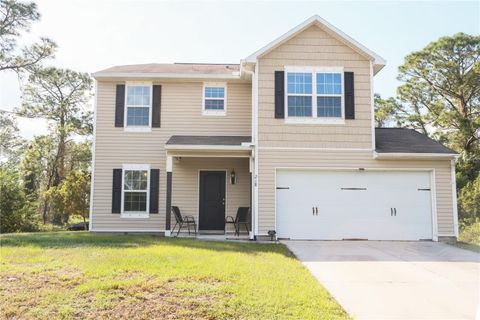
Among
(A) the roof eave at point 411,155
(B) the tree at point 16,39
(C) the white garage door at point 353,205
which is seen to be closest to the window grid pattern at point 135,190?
(C) the white garage door at point 353,205

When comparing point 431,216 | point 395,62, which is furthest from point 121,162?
point 395,62

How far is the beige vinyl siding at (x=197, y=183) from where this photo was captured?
12.3 m

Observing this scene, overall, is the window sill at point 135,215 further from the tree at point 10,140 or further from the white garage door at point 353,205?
the tree at point 10,140

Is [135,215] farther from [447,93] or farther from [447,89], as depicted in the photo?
[447,93]

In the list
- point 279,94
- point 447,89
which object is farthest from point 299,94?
point 447,89

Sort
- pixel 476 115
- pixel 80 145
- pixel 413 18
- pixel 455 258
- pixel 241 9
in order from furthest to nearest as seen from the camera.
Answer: pixel 80 145, pixel 476 115, pixel 413 18, pixel 241 9, pixel 455 258

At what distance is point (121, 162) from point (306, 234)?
638cm

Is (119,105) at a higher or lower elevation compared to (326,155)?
higher

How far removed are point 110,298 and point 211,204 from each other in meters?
7.87

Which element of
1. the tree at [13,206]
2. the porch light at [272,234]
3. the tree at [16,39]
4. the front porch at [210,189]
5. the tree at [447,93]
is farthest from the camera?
the tree at [447,93]

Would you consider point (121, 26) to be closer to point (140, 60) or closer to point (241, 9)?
point (241, 9)

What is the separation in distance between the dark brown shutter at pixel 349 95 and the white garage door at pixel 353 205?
1755 mm

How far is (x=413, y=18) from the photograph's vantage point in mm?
10680

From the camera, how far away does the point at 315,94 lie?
36.5 feet
